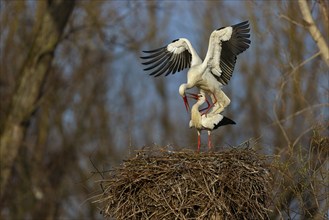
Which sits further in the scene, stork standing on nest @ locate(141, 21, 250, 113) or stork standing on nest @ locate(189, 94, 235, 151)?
stork standing on nest @ locate(141, 21, 250, 113)

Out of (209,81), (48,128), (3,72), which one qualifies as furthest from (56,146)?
(209,81)

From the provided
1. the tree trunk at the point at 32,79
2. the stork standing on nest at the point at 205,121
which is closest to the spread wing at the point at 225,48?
the stork standing on nest at the point at 205,121

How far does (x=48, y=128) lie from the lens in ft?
94.4

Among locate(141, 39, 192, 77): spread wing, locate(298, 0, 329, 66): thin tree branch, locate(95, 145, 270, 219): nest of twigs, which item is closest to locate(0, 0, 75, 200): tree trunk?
locate(298, 0, 329, 66): thin tree branch

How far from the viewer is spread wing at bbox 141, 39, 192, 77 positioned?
35.7 ft

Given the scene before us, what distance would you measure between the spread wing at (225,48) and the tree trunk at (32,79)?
27.0 ft

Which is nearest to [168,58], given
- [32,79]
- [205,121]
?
[205,121]

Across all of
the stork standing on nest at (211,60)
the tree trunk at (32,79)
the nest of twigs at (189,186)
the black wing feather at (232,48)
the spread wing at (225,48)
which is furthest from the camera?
the tree trunk at (32,79)

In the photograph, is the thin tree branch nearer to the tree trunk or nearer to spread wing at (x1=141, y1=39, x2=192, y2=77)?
spread wing at (x1=141, y1=39, x2=192, y2=77)

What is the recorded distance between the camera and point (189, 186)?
30.3ft

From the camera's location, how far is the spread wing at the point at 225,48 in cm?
1062

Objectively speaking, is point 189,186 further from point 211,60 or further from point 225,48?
point 225,48

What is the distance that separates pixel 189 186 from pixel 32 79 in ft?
32.5

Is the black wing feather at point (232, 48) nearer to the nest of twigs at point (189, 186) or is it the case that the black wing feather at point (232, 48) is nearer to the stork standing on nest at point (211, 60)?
the stork standing on nest at point (211, 60)
